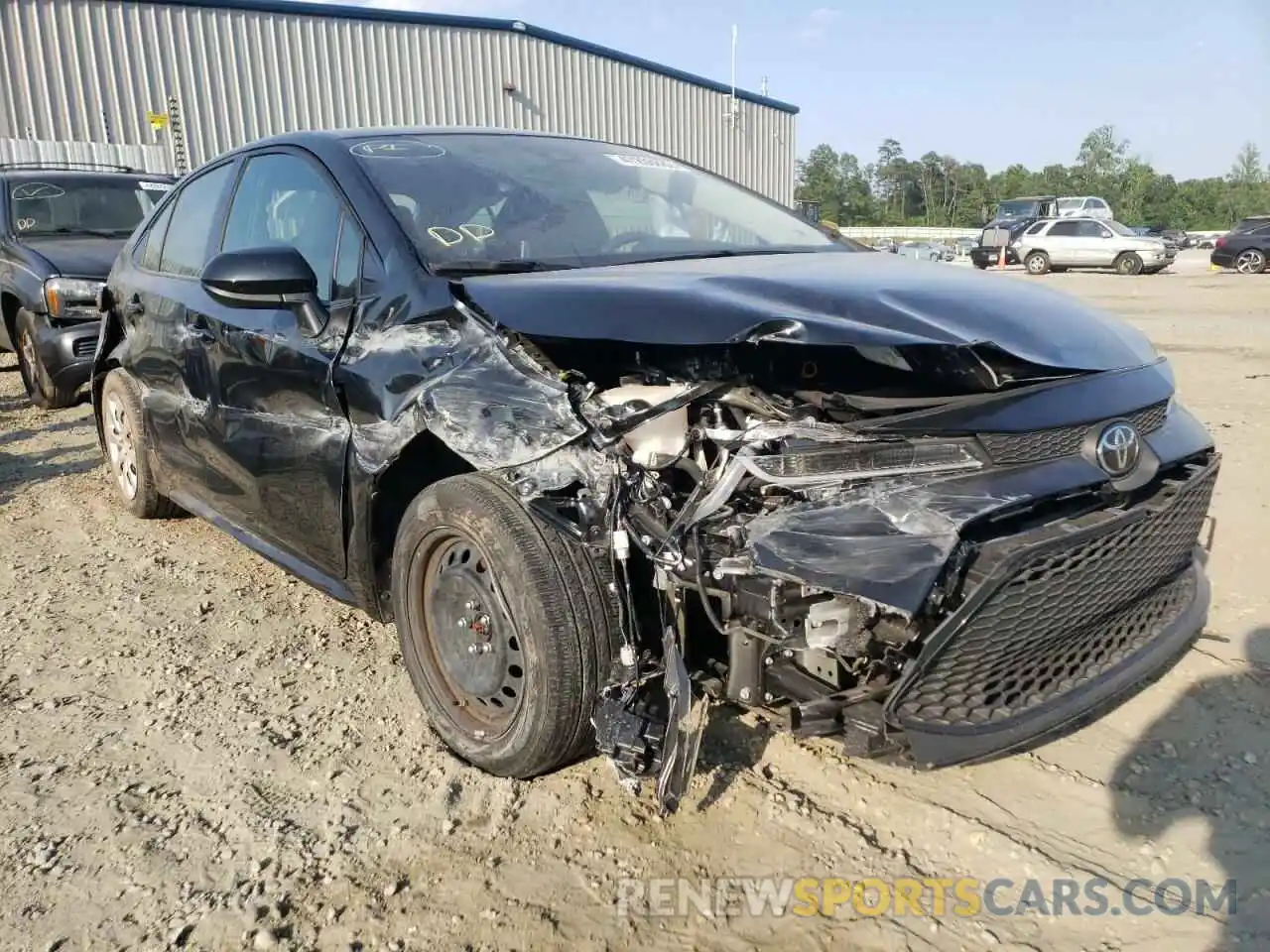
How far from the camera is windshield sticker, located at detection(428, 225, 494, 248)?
8.73 ft

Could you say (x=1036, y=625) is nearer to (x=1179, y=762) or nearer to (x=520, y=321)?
(x=1179, y=762)

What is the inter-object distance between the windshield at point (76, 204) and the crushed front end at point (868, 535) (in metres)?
6.94

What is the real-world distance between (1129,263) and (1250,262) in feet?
9.26

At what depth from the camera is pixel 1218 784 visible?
2.34m

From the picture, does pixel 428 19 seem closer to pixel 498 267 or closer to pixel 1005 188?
pixel 498 267

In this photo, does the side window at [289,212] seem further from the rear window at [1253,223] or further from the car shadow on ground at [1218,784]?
the rear window at [1253,223]

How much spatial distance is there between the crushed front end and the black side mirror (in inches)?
32.4

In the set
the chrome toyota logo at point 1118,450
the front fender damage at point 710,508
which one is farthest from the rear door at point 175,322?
the chrome toyota logo at point 1118,450

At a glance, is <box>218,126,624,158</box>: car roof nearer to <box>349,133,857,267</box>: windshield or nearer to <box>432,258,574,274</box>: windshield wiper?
<box>349,133,857,267</box>: windshield

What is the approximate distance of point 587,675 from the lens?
2.16m

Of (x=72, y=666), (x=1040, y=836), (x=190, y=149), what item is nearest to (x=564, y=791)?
(x=1040, y=836)

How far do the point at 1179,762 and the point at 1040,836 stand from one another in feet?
1.78

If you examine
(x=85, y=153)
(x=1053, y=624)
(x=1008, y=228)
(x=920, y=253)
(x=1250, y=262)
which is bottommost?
(x=1250, y=262)

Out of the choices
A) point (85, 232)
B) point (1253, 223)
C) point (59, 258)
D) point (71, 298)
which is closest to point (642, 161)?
point (71, 298)
